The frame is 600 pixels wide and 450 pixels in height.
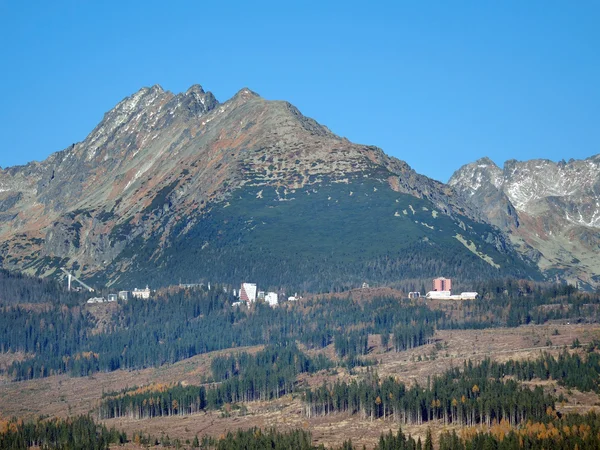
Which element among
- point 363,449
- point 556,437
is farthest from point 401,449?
point 556,437

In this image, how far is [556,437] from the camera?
193500 mm

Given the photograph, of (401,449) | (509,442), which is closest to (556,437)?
(509,442)

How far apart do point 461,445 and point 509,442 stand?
24.5ft

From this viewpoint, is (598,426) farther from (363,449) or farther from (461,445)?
(363,449)

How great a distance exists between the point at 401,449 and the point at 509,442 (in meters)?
17.1

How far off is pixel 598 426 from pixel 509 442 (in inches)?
647

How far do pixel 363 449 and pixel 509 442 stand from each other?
73.8 feet

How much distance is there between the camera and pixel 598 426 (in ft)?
652

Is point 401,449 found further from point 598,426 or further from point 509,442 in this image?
point 598,426

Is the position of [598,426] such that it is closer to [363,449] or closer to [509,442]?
[509,442]

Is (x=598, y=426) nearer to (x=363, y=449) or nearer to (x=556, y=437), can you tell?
(x=556, y=437)

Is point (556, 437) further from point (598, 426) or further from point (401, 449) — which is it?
point (401, 449)

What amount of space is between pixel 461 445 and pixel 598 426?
22.3 m

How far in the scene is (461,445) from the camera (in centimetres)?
19488
